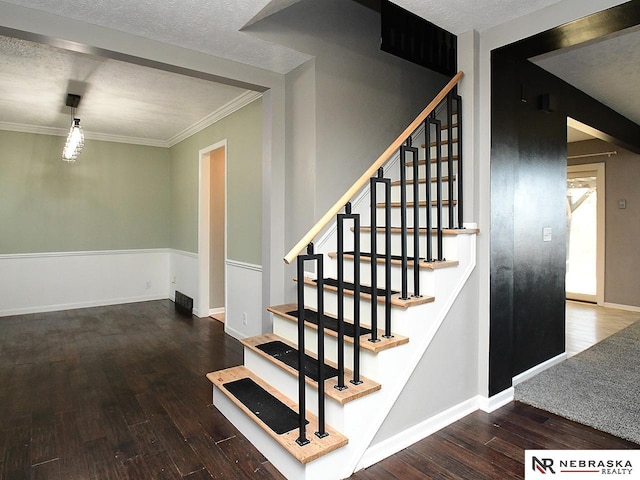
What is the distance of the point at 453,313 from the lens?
2.48m

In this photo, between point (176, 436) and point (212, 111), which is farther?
point (212, 111)

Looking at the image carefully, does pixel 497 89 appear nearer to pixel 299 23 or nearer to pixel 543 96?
pixel 543 96

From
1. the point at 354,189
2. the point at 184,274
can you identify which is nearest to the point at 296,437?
the point at 354,189

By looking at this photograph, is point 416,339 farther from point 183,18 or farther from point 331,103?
point 183,18

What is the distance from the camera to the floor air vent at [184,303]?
18.3ft

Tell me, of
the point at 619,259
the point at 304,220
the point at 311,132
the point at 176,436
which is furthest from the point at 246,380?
the point at 619,259

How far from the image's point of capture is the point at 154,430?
242 cm

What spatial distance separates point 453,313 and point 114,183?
17.8 ft

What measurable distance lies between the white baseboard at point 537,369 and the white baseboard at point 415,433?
50 cm

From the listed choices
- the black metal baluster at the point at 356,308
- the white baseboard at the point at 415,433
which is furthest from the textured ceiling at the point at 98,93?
the white baseboard at the point at 415,433

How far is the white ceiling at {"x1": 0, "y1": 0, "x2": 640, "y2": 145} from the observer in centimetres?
228

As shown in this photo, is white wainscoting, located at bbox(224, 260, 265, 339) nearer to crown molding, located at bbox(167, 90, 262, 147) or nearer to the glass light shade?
crown molding, located at bbox(167, 90, 262, 147)

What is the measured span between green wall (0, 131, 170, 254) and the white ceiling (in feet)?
1.35

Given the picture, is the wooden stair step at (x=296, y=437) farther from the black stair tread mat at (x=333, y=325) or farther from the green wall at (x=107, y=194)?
the green wall at (x=107, y=194)
